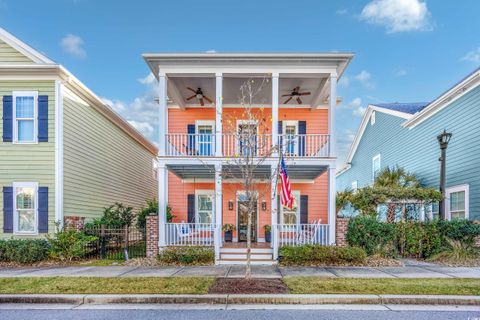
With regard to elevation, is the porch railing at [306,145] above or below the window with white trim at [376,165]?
above

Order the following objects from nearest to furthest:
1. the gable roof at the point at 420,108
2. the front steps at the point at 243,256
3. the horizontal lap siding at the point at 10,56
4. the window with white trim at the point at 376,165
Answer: the front steps at the point at 243,256
the gable roof at the point at 420,108
the horizontal lap siding at the point at 10,56
the window with white trim at the point at 376,165

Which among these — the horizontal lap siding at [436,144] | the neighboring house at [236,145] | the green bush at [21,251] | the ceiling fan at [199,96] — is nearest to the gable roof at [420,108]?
the horizontal lap siding at [436,144]

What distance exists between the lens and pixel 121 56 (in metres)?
19.2

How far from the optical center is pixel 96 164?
13.6 meters

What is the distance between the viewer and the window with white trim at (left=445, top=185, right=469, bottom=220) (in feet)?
36.3

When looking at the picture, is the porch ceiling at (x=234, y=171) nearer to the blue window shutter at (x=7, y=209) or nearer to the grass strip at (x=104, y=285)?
the grass strip at (x=104, y=285)

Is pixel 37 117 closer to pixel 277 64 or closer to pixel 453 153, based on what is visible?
pixel 277 64

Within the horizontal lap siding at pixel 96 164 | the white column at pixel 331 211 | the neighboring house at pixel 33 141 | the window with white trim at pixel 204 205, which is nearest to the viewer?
the white column at pixel 331 211

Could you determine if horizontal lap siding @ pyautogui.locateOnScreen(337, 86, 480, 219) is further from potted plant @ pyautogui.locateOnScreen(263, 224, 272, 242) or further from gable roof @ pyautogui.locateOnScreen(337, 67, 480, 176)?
potted plant @ pyautogui.locateOnScreen(263, 224, 272, 242)

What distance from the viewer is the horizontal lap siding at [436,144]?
34.9ft

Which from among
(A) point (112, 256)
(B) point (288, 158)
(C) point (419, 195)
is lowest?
(A) point (112, 256)

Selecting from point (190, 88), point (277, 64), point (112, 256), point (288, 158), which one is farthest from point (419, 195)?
point (112, 256)

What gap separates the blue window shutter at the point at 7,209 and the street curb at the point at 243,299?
560cm

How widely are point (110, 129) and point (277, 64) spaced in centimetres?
923
